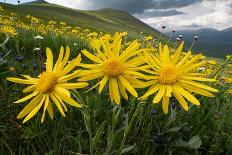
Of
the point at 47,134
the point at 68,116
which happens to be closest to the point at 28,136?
the point at 47,134

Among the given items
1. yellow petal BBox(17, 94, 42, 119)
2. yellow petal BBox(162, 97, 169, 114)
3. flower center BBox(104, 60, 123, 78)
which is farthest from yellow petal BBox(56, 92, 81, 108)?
yellow petal BBox(162, 97, 169, 114)

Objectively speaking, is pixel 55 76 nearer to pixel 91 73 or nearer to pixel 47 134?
pixel 91 73

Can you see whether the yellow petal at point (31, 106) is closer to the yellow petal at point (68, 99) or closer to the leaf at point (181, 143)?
the yellow petal at point (68, 99)

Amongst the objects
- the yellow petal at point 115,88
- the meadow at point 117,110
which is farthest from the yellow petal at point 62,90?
the yellow petal at point 115,88

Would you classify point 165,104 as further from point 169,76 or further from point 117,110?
point 117,110

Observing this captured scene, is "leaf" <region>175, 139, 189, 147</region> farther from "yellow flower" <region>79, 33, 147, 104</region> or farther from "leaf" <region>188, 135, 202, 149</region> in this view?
"yellow flower" <region>79, 33, 147, 104</region>

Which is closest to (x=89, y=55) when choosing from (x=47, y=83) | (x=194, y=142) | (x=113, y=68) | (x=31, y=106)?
(x=113, y=68)
